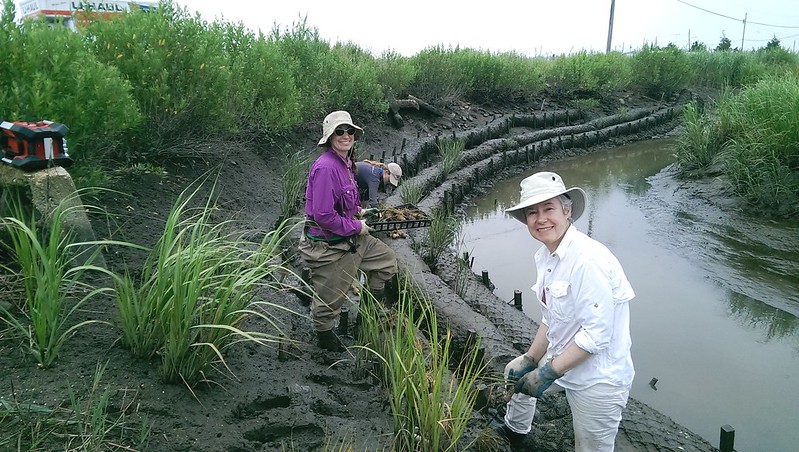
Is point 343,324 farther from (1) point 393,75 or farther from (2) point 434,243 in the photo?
(1) point 393,75

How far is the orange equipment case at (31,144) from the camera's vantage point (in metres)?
2.92

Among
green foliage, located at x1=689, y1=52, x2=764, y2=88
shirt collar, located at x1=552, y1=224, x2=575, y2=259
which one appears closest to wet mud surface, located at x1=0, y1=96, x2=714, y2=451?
shirt collar, located at x1=552, y1=224, x2=575, y2=259

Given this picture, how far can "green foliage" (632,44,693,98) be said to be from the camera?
19984mm

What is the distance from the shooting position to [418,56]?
47.5ft

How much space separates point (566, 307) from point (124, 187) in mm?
3743

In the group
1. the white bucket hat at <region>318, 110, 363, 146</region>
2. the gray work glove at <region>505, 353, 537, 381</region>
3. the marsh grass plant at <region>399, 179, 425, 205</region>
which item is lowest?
the gray work glove at <region>505, 353, 537, 381</region>

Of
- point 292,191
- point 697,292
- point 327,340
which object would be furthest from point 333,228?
point 697,292

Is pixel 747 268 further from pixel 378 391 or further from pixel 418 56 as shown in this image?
pixel 418 56

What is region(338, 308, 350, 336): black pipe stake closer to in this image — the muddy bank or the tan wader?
the tan wader

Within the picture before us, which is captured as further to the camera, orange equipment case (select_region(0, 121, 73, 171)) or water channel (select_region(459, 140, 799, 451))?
water channel (select_region(459, 140, 799, 451))

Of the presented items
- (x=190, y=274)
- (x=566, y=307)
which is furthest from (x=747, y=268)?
(x=190, y=274)

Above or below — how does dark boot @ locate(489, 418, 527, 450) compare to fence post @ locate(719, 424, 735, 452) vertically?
below

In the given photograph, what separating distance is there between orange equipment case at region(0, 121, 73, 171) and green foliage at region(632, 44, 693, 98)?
20287 mm

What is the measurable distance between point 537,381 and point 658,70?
20258mm
